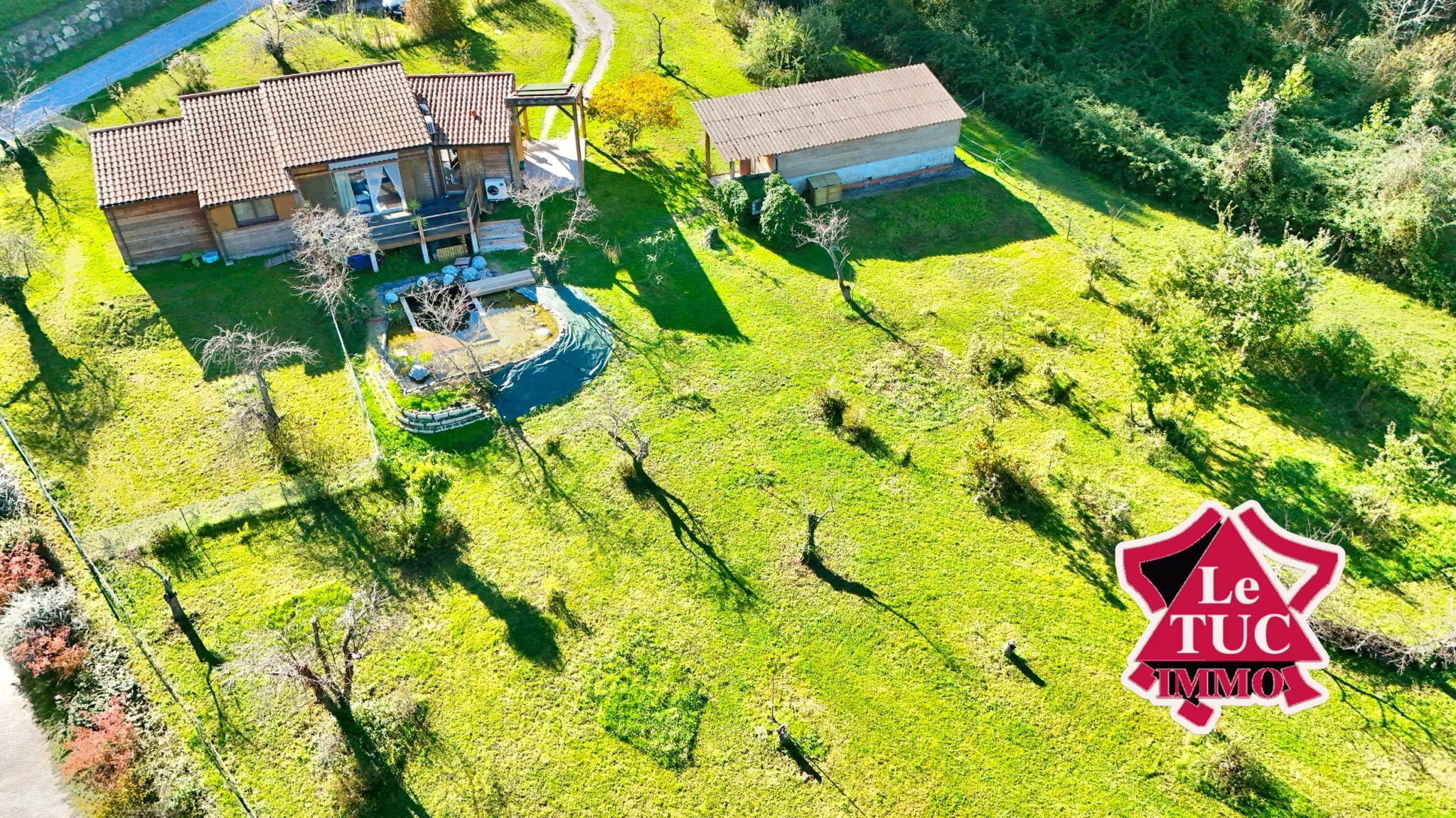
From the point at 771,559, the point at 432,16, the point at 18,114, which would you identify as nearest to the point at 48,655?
the point at 771,559

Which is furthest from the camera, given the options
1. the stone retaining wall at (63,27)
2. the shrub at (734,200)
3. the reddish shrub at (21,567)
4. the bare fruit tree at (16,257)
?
the stone retaining wall at (63,27)

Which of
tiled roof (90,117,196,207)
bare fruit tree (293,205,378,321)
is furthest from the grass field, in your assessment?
tiled roof (90,117,196,207)

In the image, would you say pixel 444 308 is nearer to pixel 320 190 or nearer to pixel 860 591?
pixel 320 190

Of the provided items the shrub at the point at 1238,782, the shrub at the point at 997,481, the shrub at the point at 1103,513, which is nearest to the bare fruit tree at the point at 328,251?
the shrub at the point at 997,481

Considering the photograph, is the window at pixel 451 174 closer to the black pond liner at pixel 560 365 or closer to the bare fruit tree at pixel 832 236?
the black pond liner at pixel 560 365

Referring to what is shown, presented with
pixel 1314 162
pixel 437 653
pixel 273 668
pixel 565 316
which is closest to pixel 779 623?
pixel 437 653

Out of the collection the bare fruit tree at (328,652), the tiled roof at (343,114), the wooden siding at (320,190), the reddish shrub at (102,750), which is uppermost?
the tiled roof at (343,114)

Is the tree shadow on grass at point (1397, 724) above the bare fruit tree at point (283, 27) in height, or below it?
below

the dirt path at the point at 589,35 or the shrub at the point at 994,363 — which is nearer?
the shrub at the point at 994,363
